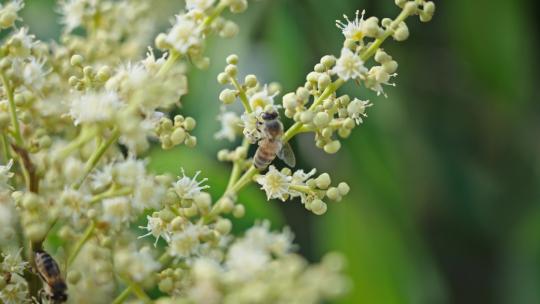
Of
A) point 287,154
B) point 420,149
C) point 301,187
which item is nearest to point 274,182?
point 301,187

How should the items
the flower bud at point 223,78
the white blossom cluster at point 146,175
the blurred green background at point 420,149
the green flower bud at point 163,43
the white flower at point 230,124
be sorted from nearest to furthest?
the white blossom cluster at point 146,175, the green flower bud at point 163,43, the flower bud at point 223,78, the white flower at point 230,124, the blurred green background at point 420,149

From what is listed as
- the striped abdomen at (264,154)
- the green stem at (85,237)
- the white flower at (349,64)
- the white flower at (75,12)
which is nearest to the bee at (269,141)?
the striped abdomen at (264,154)

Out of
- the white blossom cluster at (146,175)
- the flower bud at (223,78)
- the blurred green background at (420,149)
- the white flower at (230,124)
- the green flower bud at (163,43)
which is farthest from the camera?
the blurred green background at (420,149)

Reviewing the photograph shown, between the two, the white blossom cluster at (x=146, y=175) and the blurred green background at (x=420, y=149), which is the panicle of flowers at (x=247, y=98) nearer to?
the white blossom cluster at (x=146, y=175)

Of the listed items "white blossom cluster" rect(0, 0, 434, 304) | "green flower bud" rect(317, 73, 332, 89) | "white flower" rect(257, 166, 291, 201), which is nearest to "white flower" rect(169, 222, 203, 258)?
"white blossom cluster" rect(0, 0, 434, 304)

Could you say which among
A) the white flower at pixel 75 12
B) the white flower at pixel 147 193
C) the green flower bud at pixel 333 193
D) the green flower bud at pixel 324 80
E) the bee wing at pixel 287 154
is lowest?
the white flower at pixel 147 193

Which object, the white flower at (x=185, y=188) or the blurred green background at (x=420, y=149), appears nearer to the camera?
the white flower at (x=185, y=188)

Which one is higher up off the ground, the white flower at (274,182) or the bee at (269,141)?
the bee at (269,141)

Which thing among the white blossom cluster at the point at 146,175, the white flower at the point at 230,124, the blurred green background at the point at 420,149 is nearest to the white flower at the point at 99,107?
the white blossom cluster at the point at 146,175

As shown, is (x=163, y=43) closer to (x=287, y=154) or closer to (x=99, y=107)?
(x=99, y=107)
